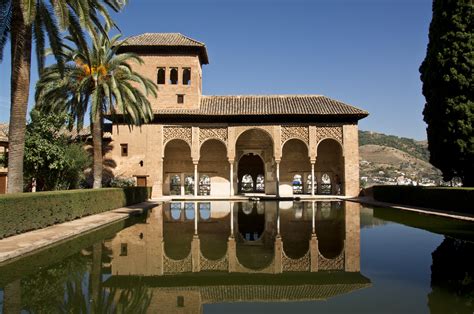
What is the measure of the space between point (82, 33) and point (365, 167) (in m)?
84.9

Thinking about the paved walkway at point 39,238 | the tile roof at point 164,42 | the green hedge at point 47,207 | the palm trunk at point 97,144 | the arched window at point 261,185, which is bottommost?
the paved walkway at point 39,238

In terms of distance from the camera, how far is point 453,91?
59.3 ft

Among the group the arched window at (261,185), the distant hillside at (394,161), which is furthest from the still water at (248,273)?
the distant hillside at (394,161)

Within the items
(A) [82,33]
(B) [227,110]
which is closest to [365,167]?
(B) [227,110]

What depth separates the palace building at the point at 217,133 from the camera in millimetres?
27703

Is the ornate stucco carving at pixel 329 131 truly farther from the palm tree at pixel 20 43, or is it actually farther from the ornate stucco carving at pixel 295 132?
the palm tree at pixel 20 43

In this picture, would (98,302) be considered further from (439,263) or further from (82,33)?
(82,33)

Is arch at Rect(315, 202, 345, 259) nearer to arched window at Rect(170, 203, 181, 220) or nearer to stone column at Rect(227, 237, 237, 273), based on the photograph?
stone column at Rect(227, 237, 237, 273)

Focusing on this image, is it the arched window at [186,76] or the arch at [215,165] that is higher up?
the arched window at [186,76]

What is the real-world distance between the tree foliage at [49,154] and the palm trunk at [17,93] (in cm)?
827

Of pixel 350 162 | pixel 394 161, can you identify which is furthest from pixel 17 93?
pixel 394 161

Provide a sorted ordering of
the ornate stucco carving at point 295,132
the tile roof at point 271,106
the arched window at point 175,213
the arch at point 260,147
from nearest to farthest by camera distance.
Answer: the arched window at point 175,213, the tile roof at point 271,106, the ornate stucco carving at point 295,132, the arch at point 260,147

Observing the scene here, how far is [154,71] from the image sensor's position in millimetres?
29031

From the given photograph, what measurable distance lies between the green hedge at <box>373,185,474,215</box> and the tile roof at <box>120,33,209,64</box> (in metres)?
15.9
